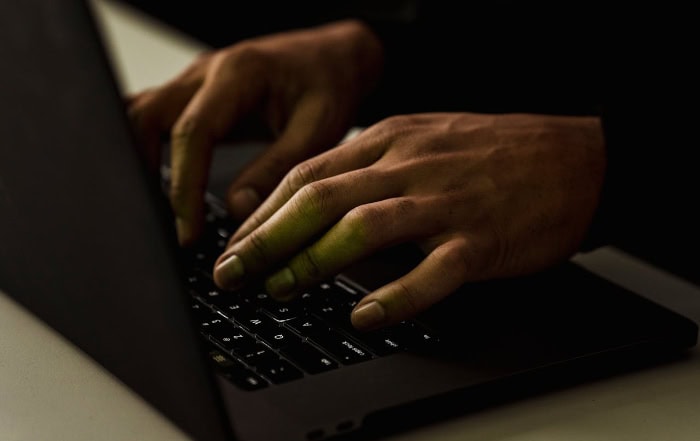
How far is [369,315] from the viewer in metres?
0.62

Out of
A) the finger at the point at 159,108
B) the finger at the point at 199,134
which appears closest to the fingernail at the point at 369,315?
the finger at the point at 199,134

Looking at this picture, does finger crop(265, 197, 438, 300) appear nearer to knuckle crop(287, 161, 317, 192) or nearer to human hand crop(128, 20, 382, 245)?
knuckle crop(287, 161, 317, 192)

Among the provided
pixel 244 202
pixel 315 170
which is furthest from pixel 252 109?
pixel 315 170

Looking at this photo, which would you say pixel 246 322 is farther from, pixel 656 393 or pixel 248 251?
Answer: pixel 656 393

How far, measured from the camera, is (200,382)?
47 cm

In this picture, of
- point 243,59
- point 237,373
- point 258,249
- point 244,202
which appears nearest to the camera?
point 237,373

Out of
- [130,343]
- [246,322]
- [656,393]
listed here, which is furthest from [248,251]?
[656,393]

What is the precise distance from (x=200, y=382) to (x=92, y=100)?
0.45 feet

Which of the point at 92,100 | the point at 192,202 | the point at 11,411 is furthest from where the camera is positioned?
the point at 192,202

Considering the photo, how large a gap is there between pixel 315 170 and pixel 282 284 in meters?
0.11

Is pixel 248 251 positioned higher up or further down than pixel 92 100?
further down

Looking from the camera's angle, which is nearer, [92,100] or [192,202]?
[92,100]

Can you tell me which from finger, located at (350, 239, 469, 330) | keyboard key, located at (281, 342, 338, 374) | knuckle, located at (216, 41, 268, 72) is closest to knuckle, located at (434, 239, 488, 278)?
finger, located at (350, 239, 469, 330)

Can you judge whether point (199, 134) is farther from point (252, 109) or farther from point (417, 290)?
point (417, 290)
